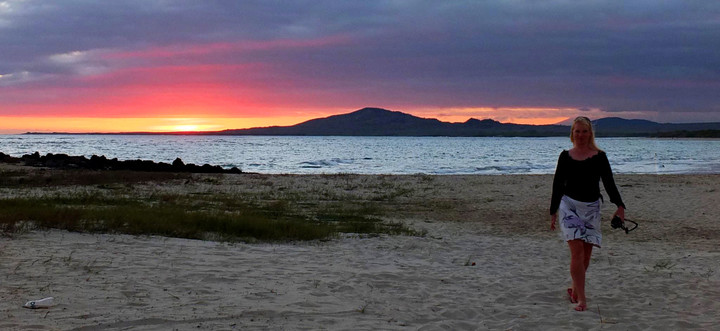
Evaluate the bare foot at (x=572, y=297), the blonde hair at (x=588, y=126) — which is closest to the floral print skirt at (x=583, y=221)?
the blonde hair at (x=588, y=126)

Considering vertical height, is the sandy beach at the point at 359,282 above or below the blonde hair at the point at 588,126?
below

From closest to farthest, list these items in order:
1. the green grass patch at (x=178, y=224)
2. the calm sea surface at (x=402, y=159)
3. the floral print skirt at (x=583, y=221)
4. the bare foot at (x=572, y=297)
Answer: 1. the floral print skirt at (x=583, y=221)
2. the bare foot at (x=572, y=297)
3. the green grass patch at (x=178, y=224)
4. the calm sea surface at (x=402, y=159)

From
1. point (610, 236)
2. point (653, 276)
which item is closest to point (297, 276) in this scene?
point (653, 276)

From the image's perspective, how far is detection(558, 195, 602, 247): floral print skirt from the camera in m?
6.30

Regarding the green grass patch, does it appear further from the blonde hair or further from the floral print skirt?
the blonde hair

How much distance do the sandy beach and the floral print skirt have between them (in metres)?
0.95

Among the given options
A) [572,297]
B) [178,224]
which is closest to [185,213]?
[178,224]

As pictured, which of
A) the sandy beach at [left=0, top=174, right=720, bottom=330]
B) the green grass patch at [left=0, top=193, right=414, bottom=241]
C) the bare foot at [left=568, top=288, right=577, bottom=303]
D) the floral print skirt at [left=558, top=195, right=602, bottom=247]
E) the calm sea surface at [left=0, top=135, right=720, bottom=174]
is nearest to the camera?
the sandy beach at [left=0, top=174, right=720, bottom=330]

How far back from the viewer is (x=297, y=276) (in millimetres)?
8133

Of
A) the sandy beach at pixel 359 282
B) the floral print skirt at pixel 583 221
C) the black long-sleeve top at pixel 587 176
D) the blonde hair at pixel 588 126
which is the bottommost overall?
the sandy beach at pixel 359 282

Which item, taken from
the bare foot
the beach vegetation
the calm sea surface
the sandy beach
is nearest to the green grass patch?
the beach vegetation

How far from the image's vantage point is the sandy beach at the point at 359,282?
6.19m

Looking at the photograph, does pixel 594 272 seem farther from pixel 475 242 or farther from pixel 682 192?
pixel 682 192

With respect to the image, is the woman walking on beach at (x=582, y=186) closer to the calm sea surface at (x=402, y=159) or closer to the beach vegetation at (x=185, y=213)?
the beach vegetation at (x=185, y=213)
